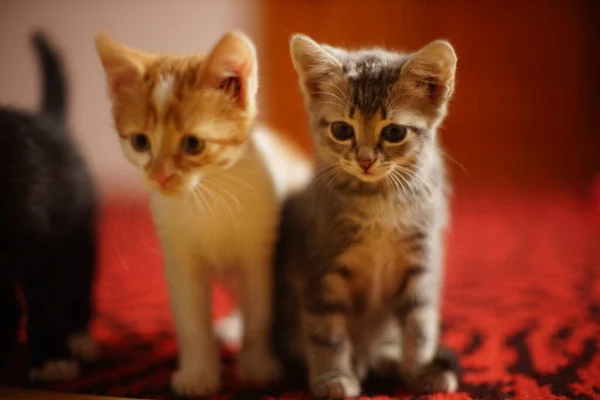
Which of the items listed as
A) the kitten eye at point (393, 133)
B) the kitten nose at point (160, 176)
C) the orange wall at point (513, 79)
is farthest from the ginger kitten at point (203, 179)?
the orange wall at point (513, 79)

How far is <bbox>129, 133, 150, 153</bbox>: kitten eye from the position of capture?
0.90m

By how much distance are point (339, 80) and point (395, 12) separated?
107 centimetres

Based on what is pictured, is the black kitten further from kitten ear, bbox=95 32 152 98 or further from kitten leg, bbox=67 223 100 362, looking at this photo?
kitten ear, bbox=95 32 152 98

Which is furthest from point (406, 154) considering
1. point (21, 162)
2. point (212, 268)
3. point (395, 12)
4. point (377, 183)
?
point (395, 12)

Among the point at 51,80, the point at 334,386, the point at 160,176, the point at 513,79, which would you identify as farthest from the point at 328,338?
the point at 513,79

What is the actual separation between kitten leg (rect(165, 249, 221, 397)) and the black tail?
1.35ft

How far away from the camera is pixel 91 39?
4.06 feet

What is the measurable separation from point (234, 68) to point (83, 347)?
0.61m

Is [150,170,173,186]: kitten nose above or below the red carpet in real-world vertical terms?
above

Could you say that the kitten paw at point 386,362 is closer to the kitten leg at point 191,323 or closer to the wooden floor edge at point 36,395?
the kitten leg at point 191,323

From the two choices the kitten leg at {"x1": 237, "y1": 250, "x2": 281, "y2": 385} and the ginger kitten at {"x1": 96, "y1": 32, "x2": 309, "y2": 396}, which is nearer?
the ginger kitten at {"x1": 96, "y1": 32, "x2": 309, "y2": 396}

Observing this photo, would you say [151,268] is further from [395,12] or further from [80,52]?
[395,12]

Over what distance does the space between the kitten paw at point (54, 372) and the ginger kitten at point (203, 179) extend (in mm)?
185

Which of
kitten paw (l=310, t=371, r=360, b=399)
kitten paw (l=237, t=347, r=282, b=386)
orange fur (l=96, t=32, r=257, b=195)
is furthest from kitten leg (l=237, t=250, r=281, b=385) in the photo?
orange fur (l=96, t=32, r=257, b=195)
